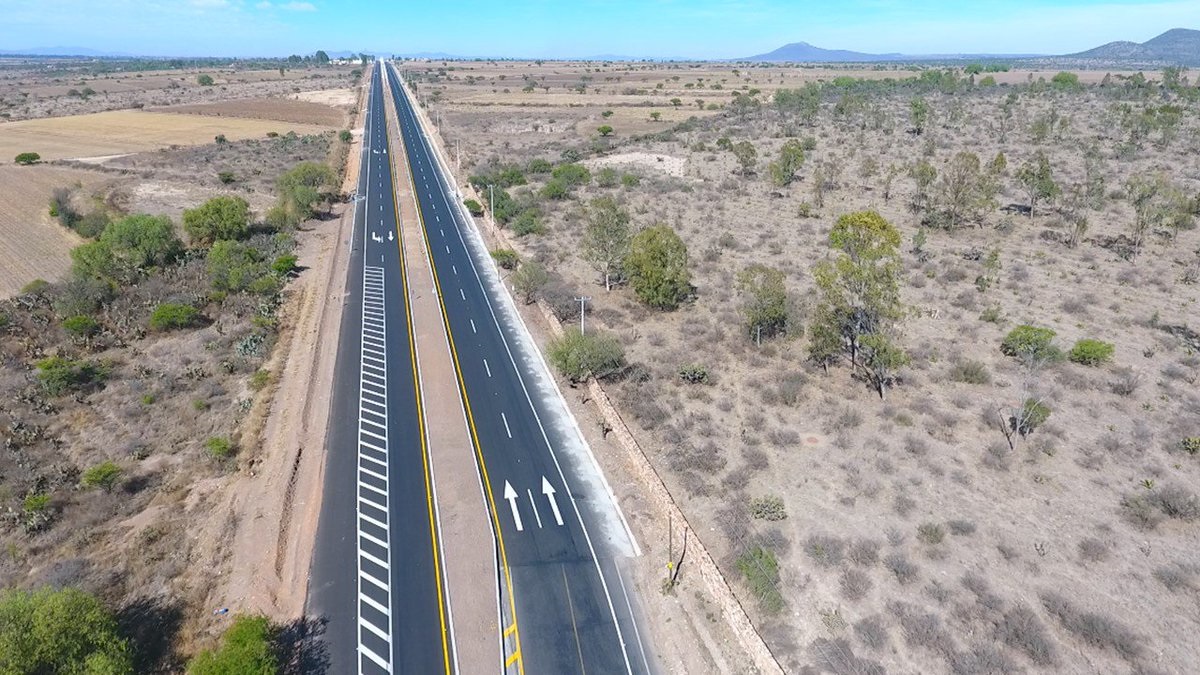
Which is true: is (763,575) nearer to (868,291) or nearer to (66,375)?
(868,291)

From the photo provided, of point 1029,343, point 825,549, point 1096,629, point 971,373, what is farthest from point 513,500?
point 1029,343

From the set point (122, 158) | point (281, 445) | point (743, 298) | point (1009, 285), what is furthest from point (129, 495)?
point (122, 158)

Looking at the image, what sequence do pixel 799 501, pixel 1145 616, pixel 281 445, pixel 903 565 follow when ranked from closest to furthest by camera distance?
pixel 1145 616
pixel 903 565
pixel 799 501
pixel 281 445

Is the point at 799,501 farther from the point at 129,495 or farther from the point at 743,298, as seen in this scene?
the point at 129,495

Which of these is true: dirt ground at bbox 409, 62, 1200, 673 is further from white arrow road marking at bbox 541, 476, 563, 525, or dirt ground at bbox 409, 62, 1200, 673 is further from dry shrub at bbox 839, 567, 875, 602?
white arrow road marking at bbox 541, 476, 563, 525

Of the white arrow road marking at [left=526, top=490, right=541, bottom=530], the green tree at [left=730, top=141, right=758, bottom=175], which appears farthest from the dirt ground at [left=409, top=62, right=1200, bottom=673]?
the green tree at [left=730, top=141, right=758, bottom=175]
